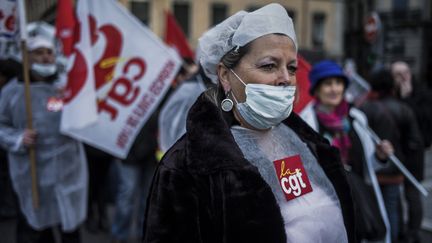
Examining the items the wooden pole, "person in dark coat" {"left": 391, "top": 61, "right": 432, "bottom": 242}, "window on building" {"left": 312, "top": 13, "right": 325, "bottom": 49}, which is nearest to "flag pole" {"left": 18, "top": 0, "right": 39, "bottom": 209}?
the wooden pole

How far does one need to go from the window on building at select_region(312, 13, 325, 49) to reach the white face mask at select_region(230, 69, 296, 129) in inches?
1370

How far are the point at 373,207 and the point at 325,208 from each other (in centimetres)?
150

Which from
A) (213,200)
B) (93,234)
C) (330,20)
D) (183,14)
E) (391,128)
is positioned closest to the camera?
(213,200)

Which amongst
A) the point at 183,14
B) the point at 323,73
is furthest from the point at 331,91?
the point at 183,14

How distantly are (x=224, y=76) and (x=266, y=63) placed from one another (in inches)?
7.0

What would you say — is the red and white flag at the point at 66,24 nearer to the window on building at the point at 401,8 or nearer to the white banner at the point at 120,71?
the white banner at the point at 120,71

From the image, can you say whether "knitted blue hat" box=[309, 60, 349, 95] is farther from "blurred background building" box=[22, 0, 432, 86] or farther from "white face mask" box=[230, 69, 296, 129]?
"blurred background building" box=[22, 0, 432, 86]

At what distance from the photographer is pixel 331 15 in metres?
36.6

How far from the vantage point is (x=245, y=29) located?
6.00 feet

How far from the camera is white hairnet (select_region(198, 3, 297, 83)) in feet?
5.97

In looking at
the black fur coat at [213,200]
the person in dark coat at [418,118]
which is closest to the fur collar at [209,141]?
the black fur coat at [213,200]

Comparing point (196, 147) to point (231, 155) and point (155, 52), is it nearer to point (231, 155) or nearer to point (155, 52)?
point (231, 155)

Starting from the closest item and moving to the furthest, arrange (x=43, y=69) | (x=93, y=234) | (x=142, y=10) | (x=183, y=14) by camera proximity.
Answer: (x=43, y=69) → (x=93, y=234) → (x=142, y=10) → (x=183, y=14)

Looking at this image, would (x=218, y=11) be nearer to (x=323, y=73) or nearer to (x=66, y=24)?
(x=66, y=24)
